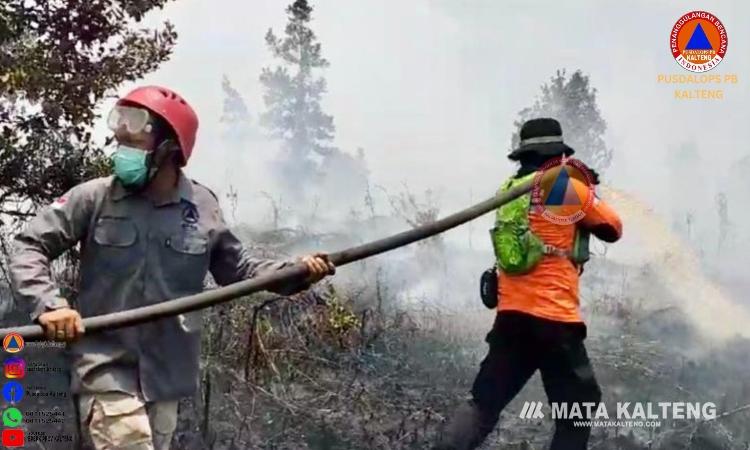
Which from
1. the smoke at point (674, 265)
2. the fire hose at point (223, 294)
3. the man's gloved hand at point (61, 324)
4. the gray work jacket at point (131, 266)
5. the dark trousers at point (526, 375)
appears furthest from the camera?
the smoke at point (674, 265)

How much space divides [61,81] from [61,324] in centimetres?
178

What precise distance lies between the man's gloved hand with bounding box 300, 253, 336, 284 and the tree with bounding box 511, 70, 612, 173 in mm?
1794

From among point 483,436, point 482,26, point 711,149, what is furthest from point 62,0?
point 711,149

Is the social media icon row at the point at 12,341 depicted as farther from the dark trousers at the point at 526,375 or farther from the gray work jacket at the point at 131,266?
the dark trousers at the point at 526,375

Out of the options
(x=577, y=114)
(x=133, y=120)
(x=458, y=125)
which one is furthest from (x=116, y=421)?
(x=577, y=114)

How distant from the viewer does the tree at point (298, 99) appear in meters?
4.42

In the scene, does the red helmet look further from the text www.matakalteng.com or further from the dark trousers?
the text www.matakalteng.com

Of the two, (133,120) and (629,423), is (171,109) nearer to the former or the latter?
(133,120)

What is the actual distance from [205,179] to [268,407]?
1.11 metres

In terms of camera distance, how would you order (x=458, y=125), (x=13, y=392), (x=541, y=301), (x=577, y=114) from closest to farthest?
(x=541, y=301), (x=13, y=392), (x=577, y=114), (x=458, y=125)

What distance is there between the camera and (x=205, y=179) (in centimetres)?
454

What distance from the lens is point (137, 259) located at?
278 centimetres

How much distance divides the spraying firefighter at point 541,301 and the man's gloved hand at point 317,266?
0.98 m

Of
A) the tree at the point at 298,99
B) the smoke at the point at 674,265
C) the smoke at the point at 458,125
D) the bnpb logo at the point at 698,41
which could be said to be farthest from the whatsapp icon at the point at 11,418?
the bnpb logo at the point at 698,41
